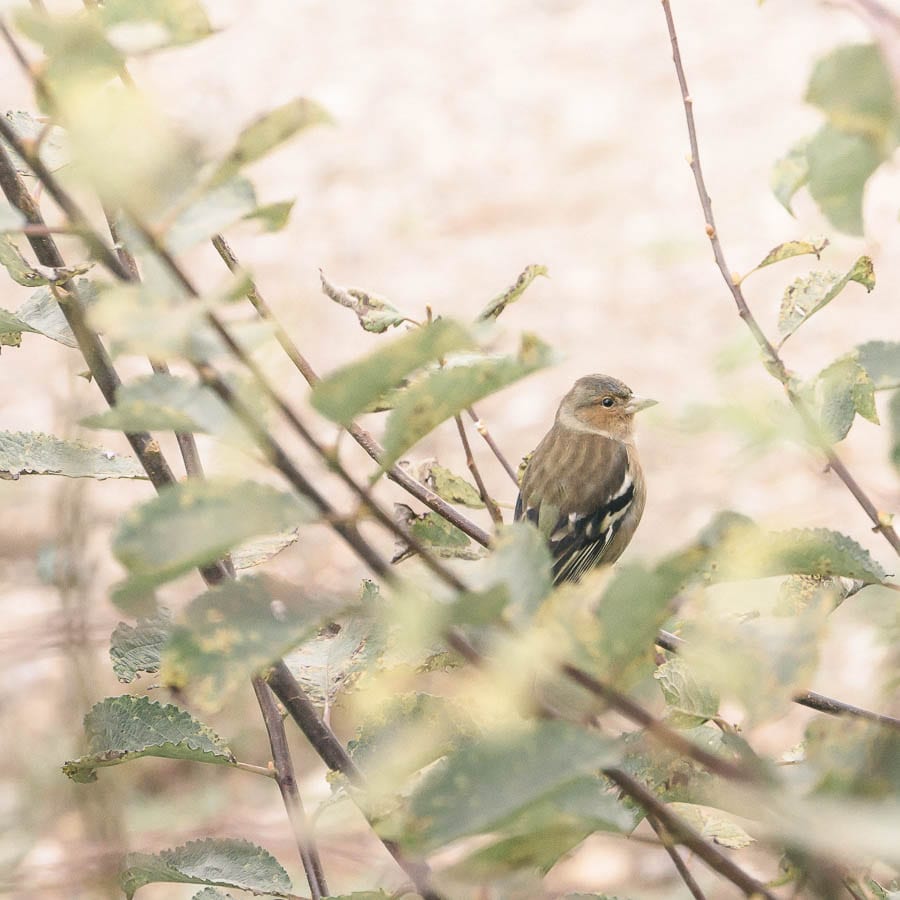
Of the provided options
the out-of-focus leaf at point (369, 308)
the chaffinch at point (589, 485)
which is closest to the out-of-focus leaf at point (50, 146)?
the out-of-focus leaf at point (369, 308)

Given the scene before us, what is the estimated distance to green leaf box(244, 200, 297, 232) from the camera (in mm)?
597

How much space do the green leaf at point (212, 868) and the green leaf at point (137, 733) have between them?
0.25 ft

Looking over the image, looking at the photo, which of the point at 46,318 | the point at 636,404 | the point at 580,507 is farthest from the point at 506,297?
the point at 636,404

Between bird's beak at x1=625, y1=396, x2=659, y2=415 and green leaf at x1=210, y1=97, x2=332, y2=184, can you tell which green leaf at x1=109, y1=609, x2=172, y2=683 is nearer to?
green leaf at x1=210, y1=97, x2=332, y2=184

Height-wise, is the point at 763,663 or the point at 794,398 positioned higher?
the point at 794,398

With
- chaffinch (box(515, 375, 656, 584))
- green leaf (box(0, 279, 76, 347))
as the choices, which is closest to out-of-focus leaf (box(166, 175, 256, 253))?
green leaf (box(0, 279, 76, 347))

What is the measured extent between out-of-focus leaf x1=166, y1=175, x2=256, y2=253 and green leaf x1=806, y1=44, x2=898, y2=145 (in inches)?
10.5

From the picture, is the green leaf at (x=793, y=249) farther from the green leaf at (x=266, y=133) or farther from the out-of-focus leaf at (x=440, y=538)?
the green leaf at (x=266, y=133)

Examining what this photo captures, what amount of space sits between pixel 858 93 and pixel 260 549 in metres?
0.73

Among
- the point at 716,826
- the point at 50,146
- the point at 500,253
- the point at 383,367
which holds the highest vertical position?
the point at 500,253

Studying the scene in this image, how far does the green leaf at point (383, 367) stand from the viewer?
558mm

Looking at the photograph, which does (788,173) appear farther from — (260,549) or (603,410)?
(603,410)

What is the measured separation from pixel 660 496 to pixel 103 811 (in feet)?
10.6

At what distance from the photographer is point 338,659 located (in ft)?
3.51
